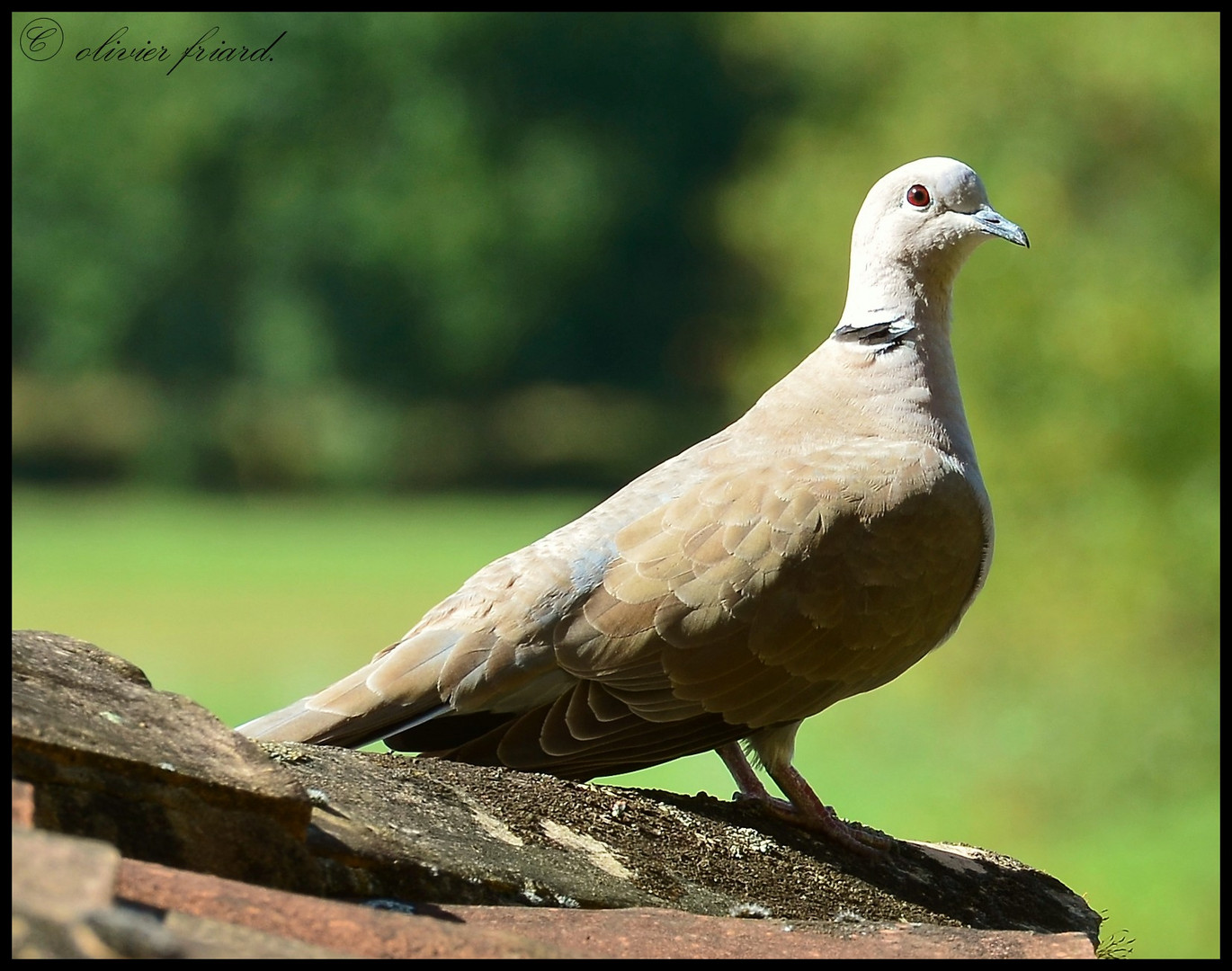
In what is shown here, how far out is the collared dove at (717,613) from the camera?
373cm

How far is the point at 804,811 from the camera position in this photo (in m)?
3.79

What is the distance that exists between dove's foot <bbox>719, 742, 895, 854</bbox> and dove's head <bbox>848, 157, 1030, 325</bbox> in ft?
4.86

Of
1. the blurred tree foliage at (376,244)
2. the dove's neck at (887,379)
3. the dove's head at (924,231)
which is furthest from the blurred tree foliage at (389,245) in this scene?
the dove's neck at (887,379)

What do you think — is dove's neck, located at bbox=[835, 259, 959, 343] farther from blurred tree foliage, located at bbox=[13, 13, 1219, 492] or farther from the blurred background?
blurred tree foliage, located at bbox=[13, 13, 1219, 492]

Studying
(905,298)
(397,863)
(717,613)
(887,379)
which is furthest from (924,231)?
(397,863)

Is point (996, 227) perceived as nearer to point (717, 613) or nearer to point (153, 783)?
point (717, 613)

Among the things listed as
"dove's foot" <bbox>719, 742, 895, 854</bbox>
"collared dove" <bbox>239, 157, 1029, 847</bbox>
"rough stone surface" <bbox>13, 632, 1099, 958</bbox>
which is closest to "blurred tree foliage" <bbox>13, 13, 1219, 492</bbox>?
"collared dove" <bbox>239, 157, 1029, 847</bbox>

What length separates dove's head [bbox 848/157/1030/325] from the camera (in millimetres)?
4465

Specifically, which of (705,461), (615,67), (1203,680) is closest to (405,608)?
(1203,680)

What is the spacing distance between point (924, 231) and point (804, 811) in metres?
1.83

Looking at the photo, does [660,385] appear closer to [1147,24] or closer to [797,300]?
[797,300]

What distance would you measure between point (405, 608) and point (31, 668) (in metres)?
21.2

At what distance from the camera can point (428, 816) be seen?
288 cm

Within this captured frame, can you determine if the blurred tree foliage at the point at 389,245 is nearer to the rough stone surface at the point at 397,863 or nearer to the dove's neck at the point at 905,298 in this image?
the dove's neck at the point at 905,298
